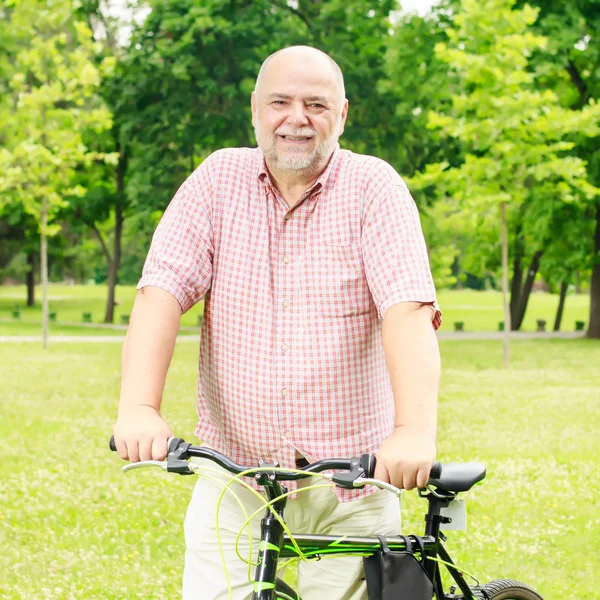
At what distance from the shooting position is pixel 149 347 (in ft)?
8.43

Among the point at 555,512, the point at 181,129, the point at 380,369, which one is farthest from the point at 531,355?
the point at 380,369

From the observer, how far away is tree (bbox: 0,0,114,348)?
20125 mm

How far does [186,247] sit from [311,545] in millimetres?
846

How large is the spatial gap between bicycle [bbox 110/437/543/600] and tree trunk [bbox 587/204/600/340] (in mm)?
24799

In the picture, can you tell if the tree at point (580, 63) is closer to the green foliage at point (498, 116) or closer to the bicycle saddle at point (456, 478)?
the green foliage at point (498, 116)

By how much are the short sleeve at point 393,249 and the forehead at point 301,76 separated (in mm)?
273

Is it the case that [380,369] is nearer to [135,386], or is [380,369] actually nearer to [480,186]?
[135,386]

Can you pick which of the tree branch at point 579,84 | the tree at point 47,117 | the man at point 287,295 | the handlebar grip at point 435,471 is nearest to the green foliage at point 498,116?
the tree at point 47,117

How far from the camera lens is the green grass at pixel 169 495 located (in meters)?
6.21

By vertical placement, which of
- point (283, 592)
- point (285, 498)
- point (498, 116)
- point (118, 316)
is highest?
point (498, 116)

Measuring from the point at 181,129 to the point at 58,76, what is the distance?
671 cm

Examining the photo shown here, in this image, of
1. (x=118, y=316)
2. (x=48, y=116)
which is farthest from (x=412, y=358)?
(x=118, y=316)

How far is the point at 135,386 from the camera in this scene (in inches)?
98.6

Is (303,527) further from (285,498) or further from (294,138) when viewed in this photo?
(294,138)
